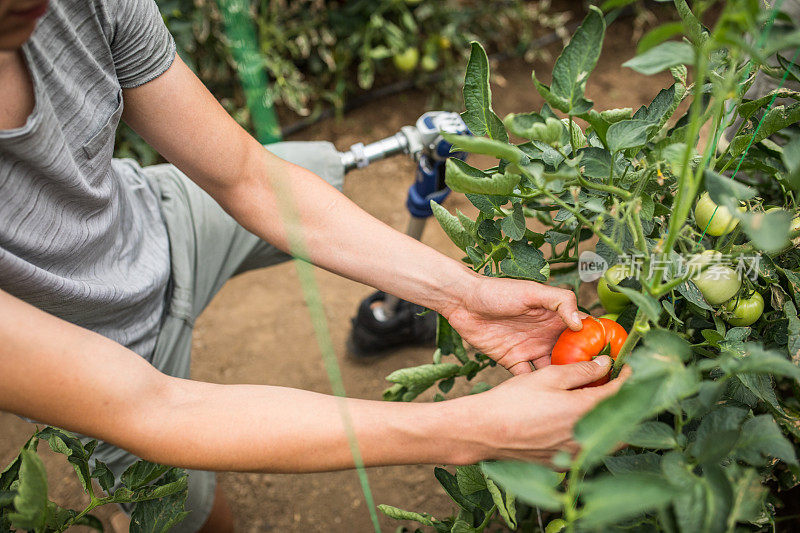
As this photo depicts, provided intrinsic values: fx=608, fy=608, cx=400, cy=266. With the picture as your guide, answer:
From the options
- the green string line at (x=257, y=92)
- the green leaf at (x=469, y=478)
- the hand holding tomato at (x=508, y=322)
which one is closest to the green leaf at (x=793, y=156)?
the hand holding tomato at (x=508, y=322)

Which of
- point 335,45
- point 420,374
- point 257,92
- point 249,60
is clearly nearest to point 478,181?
point 420,374

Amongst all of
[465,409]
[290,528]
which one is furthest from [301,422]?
[290,528]

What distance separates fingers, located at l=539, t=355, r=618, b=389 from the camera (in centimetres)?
65

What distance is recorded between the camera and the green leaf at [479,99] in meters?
0.65

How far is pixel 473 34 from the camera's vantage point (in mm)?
2453

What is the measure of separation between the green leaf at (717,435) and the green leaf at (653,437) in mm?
19

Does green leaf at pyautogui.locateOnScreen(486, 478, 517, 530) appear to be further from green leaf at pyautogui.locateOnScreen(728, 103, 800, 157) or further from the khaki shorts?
the khaki shorts

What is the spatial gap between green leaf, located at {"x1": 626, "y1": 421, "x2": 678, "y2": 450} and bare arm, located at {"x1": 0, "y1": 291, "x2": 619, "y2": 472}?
0.34 ft

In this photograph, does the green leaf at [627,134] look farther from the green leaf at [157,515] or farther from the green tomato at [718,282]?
the green leaf at [157,515]

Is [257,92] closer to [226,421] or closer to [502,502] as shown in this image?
[226,421]

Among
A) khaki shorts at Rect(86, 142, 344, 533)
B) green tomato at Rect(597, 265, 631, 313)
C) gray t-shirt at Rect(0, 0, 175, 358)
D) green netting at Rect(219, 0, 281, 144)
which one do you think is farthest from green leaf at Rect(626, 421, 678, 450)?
green netting at Rect(219, 0, 281, 144)

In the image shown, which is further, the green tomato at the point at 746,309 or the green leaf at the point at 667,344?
the green tomato at the point at 746,309

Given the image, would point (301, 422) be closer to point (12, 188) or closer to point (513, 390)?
point (513, 390)

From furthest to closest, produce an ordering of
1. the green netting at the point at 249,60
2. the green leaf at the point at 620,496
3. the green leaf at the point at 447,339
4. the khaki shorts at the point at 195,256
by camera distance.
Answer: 1. the green netting at the point at 249,60
2. the khaki shorts at the point at 195,256
3. the green leaf at the point at 447,339
4. the green leaf at the point at 620,496
